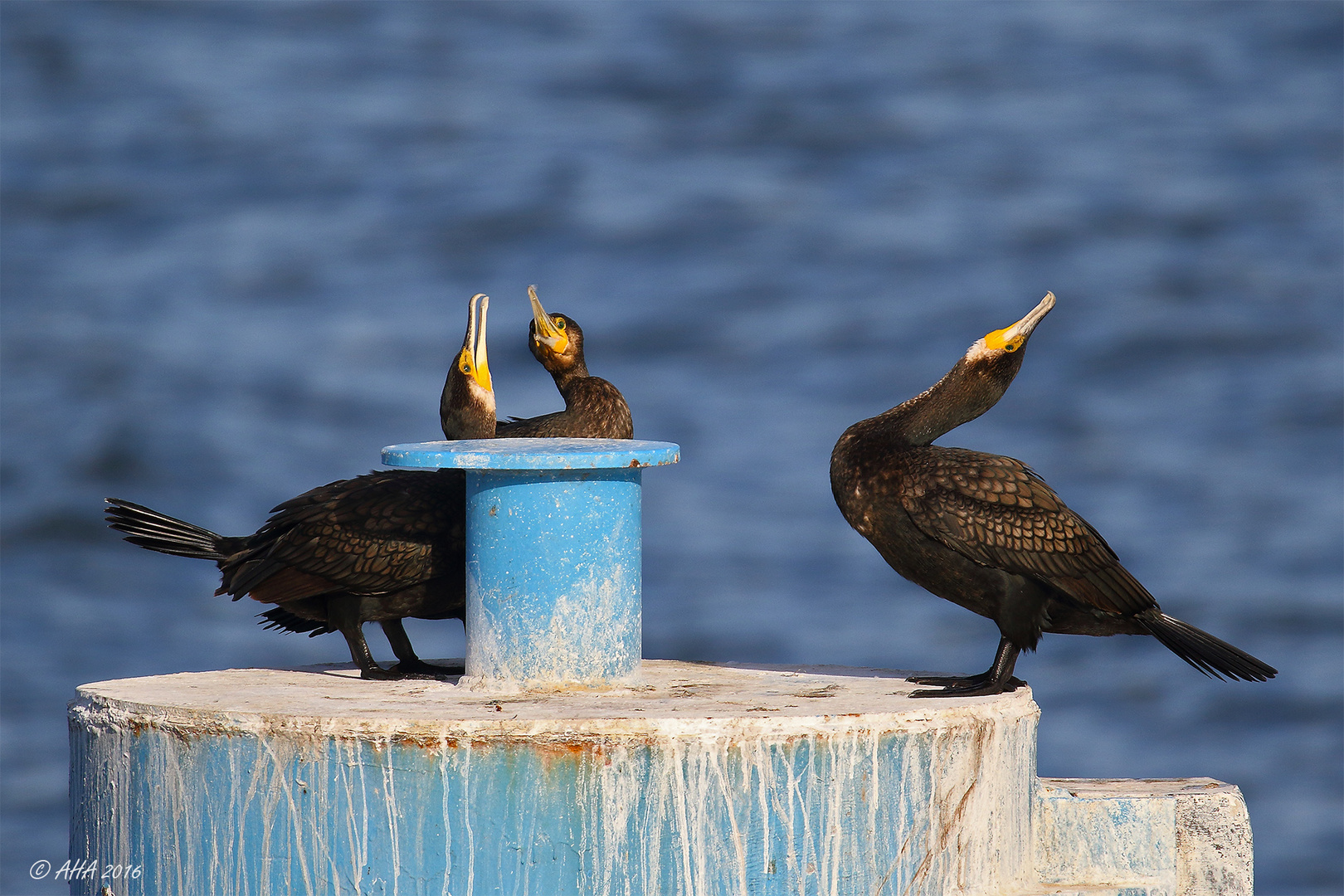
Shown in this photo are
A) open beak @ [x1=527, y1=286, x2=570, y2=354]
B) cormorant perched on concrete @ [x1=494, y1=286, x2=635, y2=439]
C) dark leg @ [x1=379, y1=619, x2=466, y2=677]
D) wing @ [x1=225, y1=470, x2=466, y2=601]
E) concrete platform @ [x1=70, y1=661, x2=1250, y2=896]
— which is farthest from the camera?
open beak @ [x1=527, y1=286, x2=570, y2=354]

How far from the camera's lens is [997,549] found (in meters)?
5.36

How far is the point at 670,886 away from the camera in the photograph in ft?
14.4

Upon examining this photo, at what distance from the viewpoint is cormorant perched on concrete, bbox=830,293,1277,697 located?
5.38 metres

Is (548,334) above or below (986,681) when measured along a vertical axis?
above

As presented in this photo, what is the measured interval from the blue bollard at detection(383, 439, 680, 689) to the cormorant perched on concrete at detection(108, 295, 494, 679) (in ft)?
1.40

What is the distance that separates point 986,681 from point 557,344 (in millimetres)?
2638

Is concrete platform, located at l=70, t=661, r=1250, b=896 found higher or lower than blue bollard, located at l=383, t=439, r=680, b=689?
lower

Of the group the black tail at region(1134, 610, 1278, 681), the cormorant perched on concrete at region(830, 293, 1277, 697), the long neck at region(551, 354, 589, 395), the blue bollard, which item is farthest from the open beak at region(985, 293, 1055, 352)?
the long neck at region(551, 354, 589, 395)

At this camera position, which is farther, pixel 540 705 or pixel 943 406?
pixel 943 406

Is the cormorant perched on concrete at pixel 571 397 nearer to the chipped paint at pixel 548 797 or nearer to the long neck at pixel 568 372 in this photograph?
the long neck at pixel 568 372

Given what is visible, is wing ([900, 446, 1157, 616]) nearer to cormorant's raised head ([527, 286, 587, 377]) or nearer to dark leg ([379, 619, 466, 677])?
dark leg ([379, 619, 466, 677])

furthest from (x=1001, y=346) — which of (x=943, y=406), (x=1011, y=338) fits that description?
(x=943, y=406)

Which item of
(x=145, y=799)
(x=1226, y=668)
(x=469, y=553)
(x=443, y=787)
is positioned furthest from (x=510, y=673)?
(x=1226, y=668)

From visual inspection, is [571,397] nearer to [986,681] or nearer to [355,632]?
[355,632]
